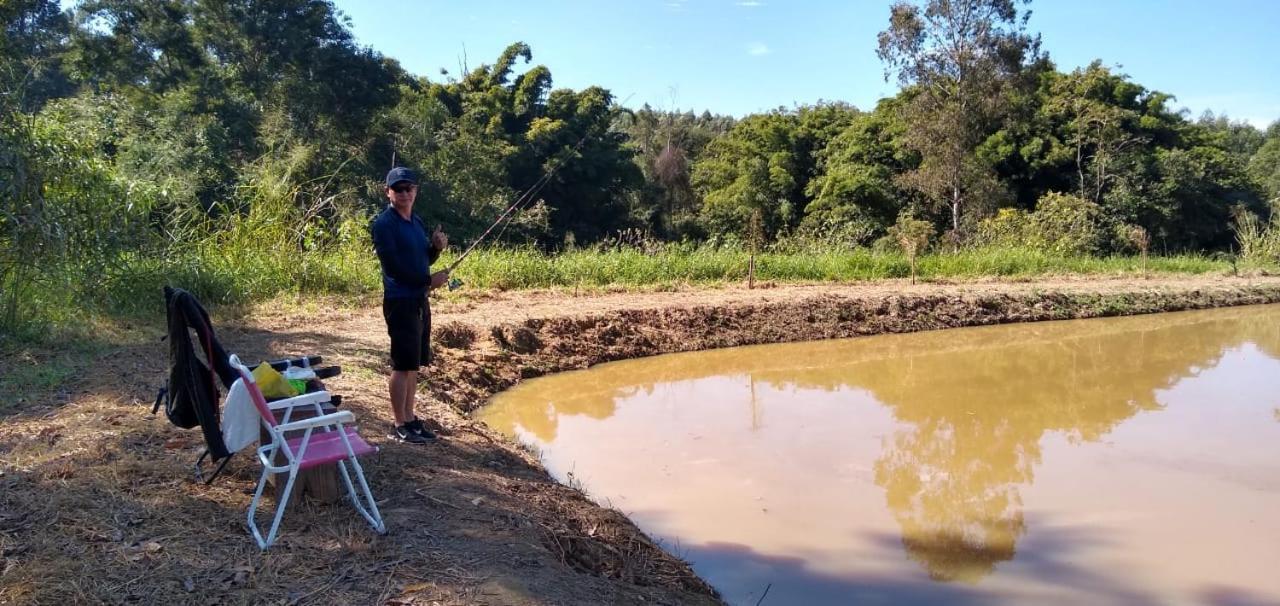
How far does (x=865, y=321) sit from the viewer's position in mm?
11016

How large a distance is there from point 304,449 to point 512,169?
19.9 metres

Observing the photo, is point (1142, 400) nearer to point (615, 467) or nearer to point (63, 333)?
point (615, 467)

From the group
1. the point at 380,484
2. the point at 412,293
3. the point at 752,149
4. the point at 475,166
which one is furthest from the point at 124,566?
the point at 752,149

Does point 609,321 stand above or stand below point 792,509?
above

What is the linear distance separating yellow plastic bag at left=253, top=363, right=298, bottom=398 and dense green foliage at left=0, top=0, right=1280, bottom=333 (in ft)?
11.7

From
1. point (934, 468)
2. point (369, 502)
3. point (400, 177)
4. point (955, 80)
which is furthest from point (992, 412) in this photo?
point (955, 80)

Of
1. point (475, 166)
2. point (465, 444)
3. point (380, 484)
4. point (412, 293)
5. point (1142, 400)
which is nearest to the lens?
point (380, 484)

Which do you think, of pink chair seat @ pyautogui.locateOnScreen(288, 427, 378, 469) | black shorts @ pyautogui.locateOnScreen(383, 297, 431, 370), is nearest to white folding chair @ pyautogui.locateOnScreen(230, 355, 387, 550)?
pink chair seat @ pyautogui.locateOnScreen(288, 427, 378, 469)

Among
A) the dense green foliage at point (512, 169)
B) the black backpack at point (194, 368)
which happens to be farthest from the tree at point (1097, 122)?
the black backpack at point (194, 368)

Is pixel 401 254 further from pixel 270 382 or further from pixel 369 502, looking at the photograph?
pixel 369 502

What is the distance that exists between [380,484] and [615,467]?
Answer: 2137 mm

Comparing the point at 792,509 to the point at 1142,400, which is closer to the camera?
the point at 792,509

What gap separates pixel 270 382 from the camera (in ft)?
10.5

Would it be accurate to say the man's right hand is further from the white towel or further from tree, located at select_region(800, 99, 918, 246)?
tree, located at select_region(800, 99, 918, 246)
